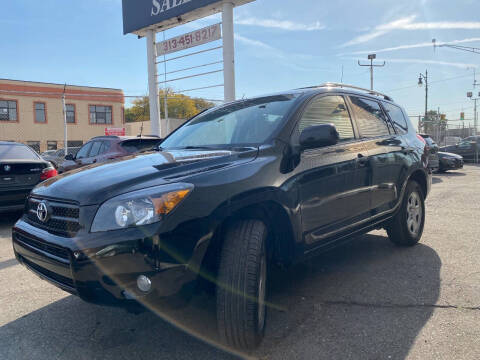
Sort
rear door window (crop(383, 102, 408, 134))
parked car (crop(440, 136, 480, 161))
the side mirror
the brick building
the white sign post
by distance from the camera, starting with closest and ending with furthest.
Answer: the side mirror → rear door window (crop(383, 102, 408, 134)) → the white sign post → parked car (crop(440, 136, 480, 161)) → the brick building

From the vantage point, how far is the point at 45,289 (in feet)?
12.1

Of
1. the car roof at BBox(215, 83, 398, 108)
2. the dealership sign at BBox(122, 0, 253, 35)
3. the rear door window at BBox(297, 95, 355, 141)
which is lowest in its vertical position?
the rear door window at BBox(297, 95, 355, 141)

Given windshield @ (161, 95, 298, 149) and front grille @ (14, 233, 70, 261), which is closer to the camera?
front grille @ (14, 233, 70, 261)

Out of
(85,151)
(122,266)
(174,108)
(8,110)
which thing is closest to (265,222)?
(122,266)

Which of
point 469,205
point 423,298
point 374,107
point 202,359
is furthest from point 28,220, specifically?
point 469,205

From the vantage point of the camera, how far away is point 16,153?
6.70 metres

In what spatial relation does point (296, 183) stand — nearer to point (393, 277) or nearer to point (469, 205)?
point (393, 277)

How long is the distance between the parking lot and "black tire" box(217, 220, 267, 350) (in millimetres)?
212

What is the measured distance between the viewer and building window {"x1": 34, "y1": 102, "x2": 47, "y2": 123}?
36.5 m

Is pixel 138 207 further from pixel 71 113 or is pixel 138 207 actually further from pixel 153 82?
pixel 71 113

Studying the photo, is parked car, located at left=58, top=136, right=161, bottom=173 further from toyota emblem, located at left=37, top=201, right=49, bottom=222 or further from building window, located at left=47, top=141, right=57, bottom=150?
building window, located at left=47, top=141, right=57, bottom=150

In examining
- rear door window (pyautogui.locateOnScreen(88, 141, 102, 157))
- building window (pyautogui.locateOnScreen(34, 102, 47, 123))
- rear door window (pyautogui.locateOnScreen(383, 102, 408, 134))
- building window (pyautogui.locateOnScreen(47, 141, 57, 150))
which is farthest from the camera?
building window (pyautogui.locateOnScreen(47, 141, 57, 150))

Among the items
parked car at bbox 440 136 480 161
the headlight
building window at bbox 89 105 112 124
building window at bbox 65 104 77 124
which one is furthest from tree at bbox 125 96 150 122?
the headlight

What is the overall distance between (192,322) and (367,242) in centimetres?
284
